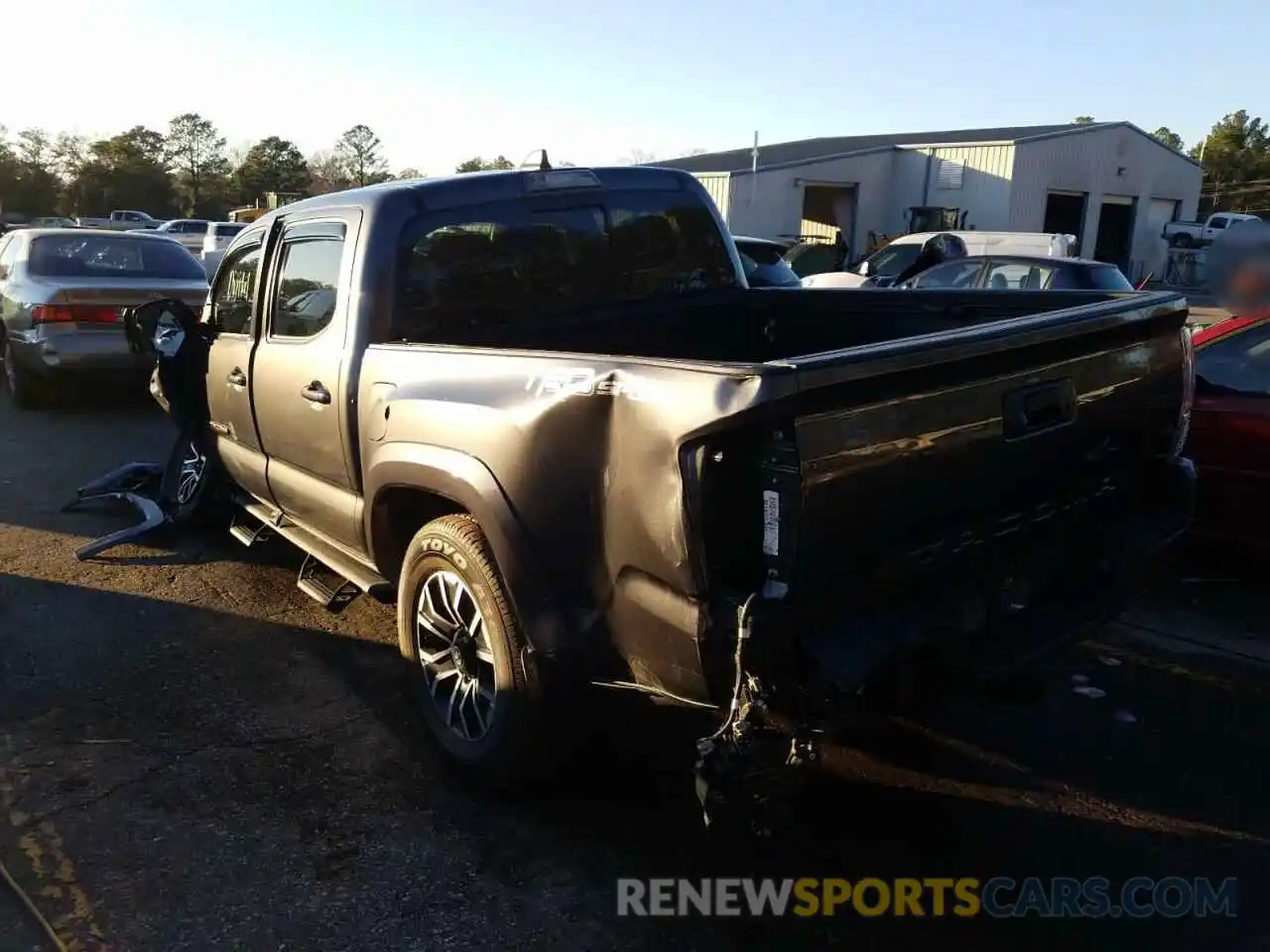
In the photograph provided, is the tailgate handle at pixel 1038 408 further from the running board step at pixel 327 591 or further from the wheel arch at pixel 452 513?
the running board step at pixel 327 591

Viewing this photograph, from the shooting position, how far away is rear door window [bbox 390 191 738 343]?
13.3 ft

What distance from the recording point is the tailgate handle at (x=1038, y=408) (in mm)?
2918

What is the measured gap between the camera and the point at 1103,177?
3509 cm

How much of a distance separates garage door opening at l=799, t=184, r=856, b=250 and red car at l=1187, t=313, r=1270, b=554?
28.8 metres

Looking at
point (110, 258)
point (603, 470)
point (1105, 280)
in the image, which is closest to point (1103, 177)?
point (1105, 280)

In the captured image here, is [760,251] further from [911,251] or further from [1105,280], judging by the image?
[911,251]

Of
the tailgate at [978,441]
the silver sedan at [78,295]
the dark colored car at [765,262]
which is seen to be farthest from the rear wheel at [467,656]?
the dark colored car at [765,262]

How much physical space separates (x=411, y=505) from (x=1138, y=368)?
2.55 metres

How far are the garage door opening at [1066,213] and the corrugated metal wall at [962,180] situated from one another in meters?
2.76

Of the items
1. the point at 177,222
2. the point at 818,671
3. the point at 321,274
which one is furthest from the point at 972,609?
the point at 177,222

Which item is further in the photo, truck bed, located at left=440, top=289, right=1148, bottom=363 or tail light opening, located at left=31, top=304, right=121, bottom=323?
→ tail light opening, located at left=31, top=304, right=121, bottom=323

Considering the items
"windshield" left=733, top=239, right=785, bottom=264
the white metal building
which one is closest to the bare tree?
the white metal building

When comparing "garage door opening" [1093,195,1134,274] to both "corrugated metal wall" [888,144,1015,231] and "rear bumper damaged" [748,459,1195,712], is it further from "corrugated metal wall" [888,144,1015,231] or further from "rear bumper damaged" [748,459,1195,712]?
"rear bumper damaged" [748,459,1195,712]

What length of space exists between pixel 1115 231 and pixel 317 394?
1539 inches
